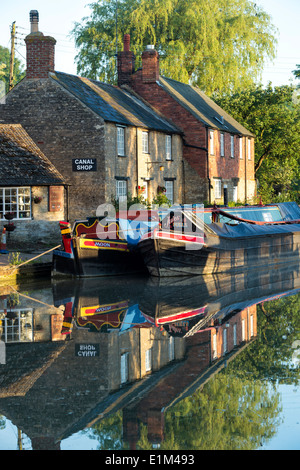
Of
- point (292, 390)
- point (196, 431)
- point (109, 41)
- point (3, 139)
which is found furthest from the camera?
point (109, 41)

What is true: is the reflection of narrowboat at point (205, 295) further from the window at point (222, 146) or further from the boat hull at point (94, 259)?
the window at point (222, 146)

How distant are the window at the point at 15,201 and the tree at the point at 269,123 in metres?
26.7

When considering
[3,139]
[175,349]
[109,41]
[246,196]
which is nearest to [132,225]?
[3,139]

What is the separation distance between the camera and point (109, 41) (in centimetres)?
5375

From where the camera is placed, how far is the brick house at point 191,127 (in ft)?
138

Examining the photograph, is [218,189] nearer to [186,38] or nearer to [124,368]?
[186,38]

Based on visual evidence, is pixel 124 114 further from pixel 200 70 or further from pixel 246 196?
pixel 200 70

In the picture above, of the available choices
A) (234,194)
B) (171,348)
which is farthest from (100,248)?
(234,194)

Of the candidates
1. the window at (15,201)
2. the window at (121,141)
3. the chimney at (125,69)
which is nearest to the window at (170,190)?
the window at (121,141)

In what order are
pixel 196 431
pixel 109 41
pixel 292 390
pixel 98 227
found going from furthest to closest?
pixel 109 41 → pixel 98 227 → pixel 292 390 → pixel 196 431

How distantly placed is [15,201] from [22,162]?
1742 mm

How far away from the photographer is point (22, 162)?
29.9m

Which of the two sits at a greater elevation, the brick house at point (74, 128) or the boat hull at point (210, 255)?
the brick house at point (74, 128)

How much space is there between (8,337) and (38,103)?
71.5ft
